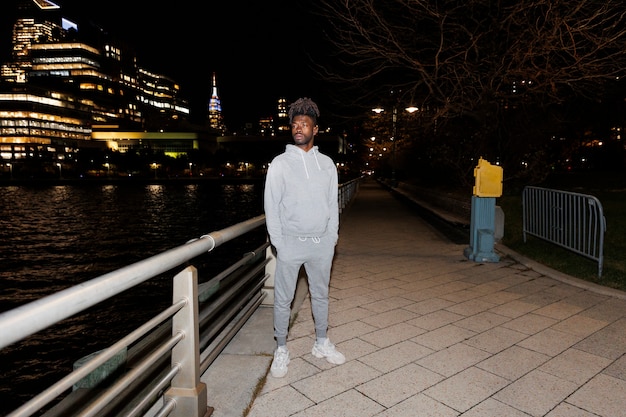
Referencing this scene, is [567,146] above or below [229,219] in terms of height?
above

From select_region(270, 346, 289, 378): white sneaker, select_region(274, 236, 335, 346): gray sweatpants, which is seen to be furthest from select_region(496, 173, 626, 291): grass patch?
select_region(270, 346, 289, 378): white sneaker

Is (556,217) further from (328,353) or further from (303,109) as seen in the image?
(303,109)

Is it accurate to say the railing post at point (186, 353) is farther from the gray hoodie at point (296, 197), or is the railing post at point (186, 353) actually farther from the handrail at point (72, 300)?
the gray hoodie at point (296, 197)

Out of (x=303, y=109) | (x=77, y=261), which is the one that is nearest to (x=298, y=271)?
(x=303, y=109)

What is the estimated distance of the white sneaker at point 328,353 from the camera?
3.62 m

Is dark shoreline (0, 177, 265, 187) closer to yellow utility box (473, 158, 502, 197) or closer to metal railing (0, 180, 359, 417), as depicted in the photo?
yellow utility box (473, 158, 502, 197)

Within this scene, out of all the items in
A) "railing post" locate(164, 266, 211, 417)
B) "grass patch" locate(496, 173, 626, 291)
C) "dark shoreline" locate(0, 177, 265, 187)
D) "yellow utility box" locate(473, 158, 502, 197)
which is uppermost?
"yellow utility box" locate(473, 158, 502, 197)

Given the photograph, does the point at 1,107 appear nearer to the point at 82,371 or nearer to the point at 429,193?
the point at 429,193

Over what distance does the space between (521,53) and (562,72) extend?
1.06 metres

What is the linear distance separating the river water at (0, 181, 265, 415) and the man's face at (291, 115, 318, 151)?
6.48 metres

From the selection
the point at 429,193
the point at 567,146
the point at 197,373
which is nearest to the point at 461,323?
the point at 197,373

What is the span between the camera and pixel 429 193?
1903cm

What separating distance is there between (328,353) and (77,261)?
16237 millimetres

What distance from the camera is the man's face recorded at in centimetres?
324
